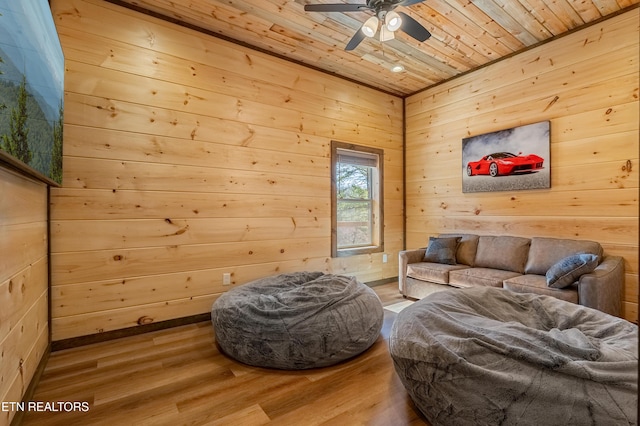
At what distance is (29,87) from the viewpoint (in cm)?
147

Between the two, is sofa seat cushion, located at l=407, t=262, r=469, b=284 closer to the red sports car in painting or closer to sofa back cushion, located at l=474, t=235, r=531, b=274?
sofa back cushion, located at l=474, t=235, r=531, b=274

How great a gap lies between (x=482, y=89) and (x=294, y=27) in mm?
2574

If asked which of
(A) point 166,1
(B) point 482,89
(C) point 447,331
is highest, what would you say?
(A) point 166,1

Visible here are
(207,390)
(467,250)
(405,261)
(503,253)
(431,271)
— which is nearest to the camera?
(207,390)

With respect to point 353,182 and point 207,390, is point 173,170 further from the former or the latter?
point 353,182

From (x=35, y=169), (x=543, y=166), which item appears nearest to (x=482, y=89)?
(x=543, y=166)

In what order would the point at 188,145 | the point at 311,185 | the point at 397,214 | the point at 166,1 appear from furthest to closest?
the point at 397,214 → the point at 311,185 → the point at 188,145 → the point at 166,1

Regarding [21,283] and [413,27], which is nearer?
[21,283]

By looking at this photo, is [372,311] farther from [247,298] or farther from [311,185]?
[311,185]

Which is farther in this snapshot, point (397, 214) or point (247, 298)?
point (397, 214)

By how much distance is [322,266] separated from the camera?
396 centimetres

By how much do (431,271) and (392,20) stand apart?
2.65 m

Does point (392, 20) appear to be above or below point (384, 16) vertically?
below

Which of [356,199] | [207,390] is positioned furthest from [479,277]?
[207,390]
